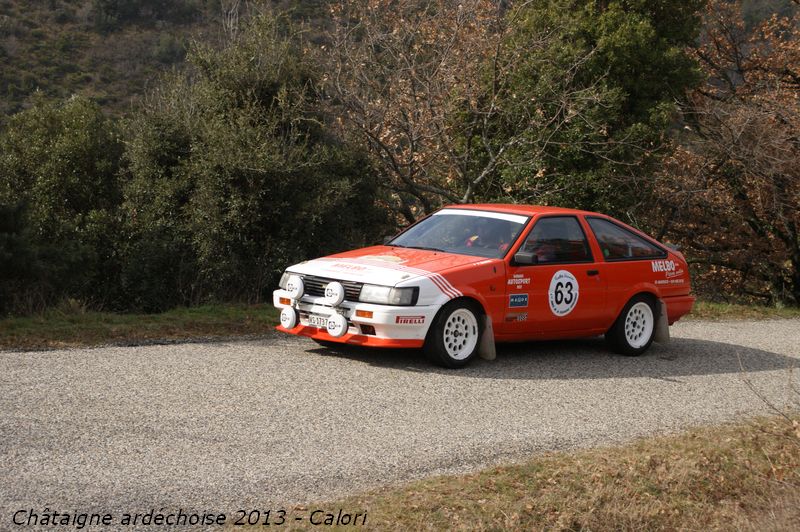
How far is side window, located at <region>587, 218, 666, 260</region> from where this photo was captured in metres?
11.6

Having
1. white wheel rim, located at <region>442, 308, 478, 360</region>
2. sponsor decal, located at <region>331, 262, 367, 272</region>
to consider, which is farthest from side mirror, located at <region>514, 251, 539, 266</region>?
sponsor decal, located at <region>331, 262, 367, 272</region>

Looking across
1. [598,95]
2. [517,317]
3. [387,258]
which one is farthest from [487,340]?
[598,95]

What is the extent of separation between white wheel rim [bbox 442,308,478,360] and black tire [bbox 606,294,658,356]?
213 cm

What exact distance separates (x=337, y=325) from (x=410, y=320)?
74 cm

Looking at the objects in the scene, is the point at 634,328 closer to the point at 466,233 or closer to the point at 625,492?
the point at 466,233

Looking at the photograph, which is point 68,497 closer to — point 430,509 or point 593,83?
point 430,509

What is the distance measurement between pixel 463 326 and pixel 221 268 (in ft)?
20.5

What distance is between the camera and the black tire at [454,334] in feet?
32.6

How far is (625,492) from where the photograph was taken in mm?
6637

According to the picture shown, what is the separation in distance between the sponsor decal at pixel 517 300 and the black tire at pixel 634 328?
5.06ft

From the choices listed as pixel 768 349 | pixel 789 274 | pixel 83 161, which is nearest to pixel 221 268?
pixel 83 161

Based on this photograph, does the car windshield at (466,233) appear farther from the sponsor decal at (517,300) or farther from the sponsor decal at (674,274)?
the sponsor decal at (674,274)

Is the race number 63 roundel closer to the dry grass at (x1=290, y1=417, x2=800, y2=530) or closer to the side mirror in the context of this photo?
the side mirror

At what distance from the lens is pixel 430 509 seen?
19.3 ft
